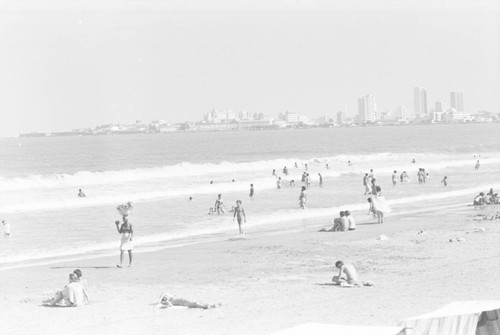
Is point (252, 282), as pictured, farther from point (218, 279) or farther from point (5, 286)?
point (5, 286)

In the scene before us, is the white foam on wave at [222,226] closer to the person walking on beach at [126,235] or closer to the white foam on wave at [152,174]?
the person walking on beach at [126,235]

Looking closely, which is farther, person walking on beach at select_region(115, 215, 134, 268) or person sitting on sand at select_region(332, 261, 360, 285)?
person walking on beach at select_region(115, 215, 134, 268)

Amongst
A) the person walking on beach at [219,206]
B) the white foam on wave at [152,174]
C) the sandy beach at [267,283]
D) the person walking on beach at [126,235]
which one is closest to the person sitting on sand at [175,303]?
the sandy beach at [267,283]

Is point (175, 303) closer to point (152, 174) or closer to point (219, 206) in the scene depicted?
point (219, 206)

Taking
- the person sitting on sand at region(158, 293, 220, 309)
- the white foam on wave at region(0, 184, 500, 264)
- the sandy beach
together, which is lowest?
the white foam on wave at region(0, 184, 500, 264)

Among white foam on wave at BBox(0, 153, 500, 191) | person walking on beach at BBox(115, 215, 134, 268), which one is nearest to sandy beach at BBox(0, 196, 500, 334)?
person walking on beach at BBox(115, 215, 134, 268)

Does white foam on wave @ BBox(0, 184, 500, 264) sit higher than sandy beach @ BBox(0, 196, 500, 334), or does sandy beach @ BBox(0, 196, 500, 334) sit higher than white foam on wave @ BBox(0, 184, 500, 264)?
sandy beach @ BBox(0, 196, 500, 334)

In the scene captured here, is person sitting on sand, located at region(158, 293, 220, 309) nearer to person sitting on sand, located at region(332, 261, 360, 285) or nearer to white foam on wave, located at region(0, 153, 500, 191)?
person sitting on sand, located at region(332, 261, 360, 285)

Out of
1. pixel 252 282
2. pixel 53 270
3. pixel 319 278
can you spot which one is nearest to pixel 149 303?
pixel 252 282

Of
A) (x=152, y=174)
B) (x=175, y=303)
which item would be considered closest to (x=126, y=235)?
(x=175, y=303)
